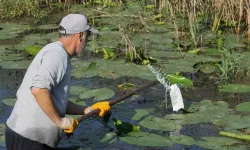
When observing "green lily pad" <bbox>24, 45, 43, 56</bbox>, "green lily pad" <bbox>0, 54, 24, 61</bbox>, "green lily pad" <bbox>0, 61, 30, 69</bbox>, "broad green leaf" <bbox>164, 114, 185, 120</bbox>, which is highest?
"green lily pad" <bbox>24, 45, 43, 56</bbox>

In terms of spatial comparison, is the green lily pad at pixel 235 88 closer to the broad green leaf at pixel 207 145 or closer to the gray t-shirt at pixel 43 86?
the broad green leaf at pixel 207 145

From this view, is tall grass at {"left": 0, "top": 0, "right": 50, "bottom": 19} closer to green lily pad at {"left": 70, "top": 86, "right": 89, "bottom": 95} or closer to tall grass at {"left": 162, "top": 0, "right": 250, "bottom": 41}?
tall grass at {"left": 162, "top": 0, "right": 250, "bottom": 41}

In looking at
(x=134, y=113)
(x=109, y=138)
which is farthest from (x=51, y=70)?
(x=134, y=113)

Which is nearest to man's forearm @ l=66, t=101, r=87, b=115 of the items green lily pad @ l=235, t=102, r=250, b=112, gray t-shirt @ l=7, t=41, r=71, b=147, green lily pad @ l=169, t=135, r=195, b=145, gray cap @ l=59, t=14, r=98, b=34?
gray t-shirt @ l=7, t=41, r=71, b=147

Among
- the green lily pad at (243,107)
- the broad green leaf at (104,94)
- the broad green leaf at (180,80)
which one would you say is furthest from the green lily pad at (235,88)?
the broad green leaf at (104,94)

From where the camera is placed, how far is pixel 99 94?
6168mm

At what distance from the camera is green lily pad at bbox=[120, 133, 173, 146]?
5.04 metres

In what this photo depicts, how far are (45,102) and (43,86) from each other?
0.11 m

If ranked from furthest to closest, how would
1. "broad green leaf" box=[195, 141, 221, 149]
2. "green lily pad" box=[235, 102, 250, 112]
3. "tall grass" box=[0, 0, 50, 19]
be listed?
"tall grass" box=[0, 0, 50, 19] → "green lily pad" box=[235, 102, 250, 112] → "broad green leaf" box=[195, 141, 221, 149]

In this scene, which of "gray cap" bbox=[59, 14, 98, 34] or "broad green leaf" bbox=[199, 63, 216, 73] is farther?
"broad green leaf" bbox=[199, 63, 216, 73]

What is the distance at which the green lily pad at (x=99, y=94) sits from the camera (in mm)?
6096

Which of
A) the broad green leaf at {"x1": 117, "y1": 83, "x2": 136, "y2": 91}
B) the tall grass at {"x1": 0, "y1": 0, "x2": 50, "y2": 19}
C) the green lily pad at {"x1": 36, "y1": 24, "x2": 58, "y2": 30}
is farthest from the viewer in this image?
the tall grass at {"x1": 0, "y1": 0, "x2": 50, "y2": 19}

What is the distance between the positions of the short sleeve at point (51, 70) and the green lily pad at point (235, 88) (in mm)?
2890

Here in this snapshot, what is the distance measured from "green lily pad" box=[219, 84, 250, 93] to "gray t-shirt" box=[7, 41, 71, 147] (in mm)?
2719
